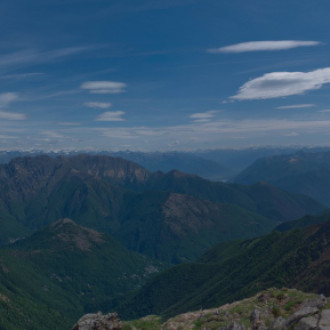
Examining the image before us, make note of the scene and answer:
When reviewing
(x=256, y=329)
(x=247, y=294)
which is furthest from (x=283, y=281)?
(x=256, y=329)

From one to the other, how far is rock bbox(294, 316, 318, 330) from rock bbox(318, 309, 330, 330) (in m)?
0.72

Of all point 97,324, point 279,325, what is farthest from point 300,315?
point 97,324

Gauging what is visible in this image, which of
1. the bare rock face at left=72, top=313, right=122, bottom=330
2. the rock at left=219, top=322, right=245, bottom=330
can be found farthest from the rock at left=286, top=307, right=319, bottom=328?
the bare rock face at left=72, top=313, right=122, bottom=330

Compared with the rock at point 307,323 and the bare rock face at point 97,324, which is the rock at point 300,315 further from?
the bare rock face at point 97,324

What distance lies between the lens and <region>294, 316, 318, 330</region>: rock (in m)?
33.3

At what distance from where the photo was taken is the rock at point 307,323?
33278 millimetres

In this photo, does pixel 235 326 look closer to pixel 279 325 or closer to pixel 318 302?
pixel 279 325

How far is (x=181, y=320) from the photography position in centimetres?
5975

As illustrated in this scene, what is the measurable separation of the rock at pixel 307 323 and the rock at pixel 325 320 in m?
0.72

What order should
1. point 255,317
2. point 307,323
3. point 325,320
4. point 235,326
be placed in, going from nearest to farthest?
1. point 325,320
2. point 307,323
3. point 235,326
4. point 255,317

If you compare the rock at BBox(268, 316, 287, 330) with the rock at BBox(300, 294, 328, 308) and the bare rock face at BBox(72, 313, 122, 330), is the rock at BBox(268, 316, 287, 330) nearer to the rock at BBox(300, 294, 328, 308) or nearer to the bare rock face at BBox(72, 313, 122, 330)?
the rock at BBox(300, 294, 328, 308)

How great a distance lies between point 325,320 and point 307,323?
1985 millimetres

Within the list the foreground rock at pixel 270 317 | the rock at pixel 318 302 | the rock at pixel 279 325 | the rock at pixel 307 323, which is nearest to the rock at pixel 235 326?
the foreground rock at pixel 270 317

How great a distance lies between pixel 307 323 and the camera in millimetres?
33969
